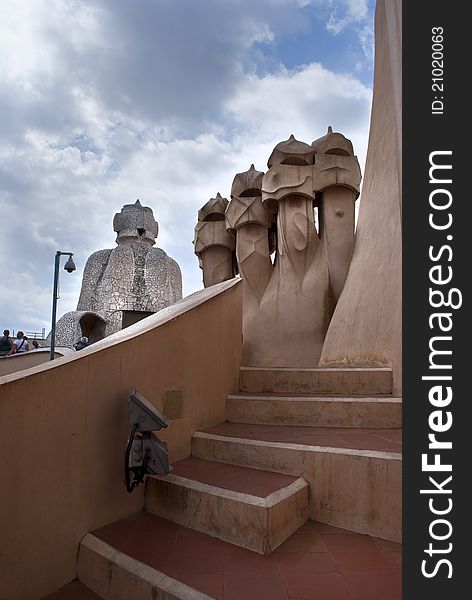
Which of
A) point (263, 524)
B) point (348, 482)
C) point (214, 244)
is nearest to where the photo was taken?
point (263, 524)

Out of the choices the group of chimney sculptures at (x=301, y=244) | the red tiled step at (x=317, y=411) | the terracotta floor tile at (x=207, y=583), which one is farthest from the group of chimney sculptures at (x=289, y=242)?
the terracotta floor tile at (x=207, y=583)

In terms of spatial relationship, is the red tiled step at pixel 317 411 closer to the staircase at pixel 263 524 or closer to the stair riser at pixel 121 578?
the staircase at pixel 263 524

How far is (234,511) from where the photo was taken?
80.7 inches

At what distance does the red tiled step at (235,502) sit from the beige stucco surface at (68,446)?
29 centimetres

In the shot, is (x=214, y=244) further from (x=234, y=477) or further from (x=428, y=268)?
(x=428, y=268)

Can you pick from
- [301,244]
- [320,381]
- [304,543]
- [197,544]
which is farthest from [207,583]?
[301,244]

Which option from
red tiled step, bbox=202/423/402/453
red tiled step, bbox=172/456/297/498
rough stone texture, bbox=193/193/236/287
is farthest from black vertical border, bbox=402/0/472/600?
rough stone texture, bbox=193/193/236/287

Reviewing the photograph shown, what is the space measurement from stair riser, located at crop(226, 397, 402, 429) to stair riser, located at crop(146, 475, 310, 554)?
938 mm

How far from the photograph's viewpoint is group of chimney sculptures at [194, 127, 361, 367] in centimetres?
721

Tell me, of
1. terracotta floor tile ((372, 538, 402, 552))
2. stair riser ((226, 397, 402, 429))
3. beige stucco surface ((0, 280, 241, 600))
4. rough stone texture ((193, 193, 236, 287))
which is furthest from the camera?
rough stone texture ((193, 193, 236, 287))

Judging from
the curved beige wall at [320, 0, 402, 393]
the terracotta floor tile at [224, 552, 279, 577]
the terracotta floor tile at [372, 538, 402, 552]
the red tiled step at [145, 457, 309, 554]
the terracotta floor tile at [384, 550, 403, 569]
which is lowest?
the terracotta floor tile at [224, 552, 279, 577]

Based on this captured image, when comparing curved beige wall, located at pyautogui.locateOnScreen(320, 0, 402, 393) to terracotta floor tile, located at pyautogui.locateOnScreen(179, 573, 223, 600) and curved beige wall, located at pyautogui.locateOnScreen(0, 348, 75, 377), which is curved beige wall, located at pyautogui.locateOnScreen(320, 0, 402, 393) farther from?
curved beige wall, located at pyautogui.locateOnScreen(0, 348, 75, 377)

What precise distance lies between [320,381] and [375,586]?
2.21 meters

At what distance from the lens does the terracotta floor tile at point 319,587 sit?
5.19 feet
